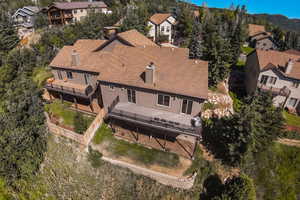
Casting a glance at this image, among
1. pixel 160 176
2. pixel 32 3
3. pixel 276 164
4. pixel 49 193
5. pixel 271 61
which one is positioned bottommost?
pixel 49 193

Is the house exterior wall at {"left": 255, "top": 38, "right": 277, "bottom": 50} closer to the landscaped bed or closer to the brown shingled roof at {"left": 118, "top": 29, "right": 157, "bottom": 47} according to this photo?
the brown shingled roof at {"left": 118, "top": 29, "right": 157, "bottom": 47}

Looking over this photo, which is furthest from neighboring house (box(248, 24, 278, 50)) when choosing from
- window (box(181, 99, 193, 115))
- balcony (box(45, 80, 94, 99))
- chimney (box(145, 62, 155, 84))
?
balcony (box(45, 80, 94, 99))

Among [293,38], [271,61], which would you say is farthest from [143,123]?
[293,38]

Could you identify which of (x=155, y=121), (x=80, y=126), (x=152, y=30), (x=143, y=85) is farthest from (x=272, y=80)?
(x=152, y=30)

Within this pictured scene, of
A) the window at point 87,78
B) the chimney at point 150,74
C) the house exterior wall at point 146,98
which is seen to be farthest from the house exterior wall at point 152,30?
the chimney at point 150,74

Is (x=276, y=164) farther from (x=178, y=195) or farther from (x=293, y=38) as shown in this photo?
(x=293, y=38)
